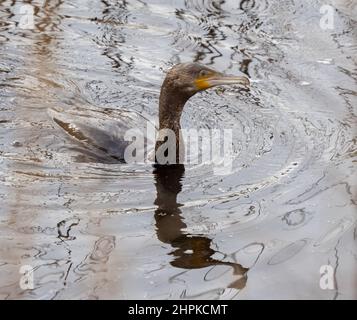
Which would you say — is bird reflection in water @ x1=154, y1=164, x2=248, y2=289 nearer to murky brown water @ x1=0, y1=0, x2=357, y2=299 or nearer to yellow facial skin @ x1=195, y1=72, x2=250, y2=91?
murky brown water @ x1=0, y1=0, x2=357, y2=299

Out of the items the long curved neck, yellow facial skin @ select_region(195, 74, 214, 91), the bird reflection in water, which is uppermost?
yellow facial skin @ select_region(195, 74, 214, 91)

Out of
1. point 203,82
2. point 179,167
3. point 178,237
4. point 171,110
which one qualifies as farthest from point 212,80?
point 178,237

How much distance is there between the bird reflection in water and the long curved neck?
445 millimetres

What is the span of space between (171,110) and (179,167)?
48cm

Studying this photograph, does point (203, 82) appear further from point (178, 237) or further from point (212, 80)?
point (178, 237)

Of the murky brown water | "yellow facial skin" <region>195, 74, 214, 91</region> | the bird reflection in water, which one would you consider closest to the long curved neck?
"yellow facial skin" <region>195, 74, 214, 91</region>

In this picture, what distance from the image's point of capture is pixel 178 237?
595 centimetres

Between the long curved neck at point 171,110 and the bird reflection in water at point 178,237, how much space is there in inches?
17.5

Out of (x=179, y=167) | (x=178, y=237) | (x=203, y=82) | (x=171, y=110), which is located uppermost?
(x=203, y=82)

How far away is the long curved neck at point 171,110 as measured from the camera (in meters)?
7.25

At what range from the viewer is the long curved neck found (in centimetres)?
725

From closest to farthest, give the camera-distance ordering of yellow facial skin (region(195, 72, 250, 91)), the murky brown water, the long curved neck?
the murky brown water
yellow facial skin (region(195, 72, 250, 91))
the long curved neck

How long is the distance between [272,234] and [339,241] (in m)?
0.44
